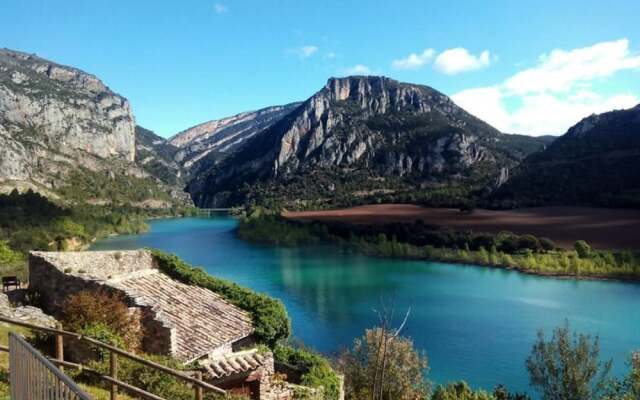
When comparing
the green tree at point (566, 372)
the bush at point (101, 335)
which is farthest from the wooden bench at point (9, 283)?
the green tree at point (566, 372)

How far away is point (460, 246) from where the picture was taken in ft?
265

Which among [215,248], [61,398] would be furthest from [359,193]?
[61,398]

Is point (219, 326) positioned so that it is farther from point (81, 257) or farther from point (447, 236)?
point (447, 236)

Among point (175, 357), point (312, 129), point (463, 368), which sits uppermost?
point (312, 129)

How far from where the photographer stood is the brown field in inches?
2896

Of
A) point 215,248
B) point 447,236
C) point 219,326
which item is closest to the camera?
point 219,326

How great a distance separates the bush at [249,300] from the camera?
15367mm

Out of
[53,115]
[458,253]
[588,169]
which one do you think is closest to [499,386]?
[458,253]

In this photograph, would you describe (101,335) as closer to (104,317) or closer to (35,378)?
(104,317)

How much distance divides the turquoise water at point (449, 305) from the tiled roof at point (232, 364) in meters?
16.4

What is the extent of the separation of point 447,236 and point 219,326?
73.1 m

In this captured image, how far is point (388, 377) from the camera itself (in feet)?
74.0

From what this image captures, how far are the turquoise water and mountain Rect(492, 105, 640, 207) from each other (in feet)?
117

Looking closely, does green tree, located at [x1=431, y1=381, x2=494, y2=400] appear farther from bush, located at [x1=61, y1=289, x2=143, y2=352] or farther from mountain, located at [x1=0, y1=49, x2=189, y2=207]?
mountain, located at [x1=0, y1=49, x2=189, y2=207]
